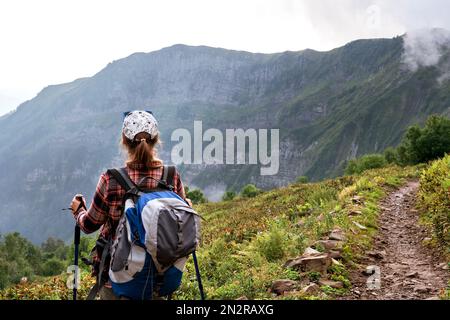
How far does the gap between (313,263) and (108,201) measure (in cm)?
464

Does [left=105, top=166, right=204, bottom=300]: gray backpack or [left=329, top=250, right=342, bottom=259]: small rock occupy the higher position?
[left=105, top=166, right=204, bottom=300]: gray backpack

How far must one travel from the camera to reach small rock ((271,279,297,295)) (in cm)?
761

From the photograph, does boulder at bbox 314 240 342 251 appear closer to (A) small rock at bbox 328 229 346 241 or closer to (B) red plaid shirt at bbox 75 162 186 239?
(A) small rock at bbox 328 229 346 241

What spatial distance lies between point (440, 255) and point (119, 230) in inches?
282

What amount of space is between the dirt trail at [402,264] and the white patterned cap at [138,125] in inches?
175

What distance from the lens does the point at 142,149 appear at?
16.2 feet

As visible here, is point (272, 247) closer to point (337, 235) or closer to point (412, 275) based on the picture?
point (337, 235)

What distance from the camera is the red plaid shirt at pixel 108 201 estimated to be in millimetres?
4922

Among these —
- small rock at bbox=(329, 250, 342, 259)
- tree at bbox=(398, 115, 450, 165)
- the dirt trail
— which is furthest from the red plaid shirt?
tree at bbox=(398, 115, 450, 165)

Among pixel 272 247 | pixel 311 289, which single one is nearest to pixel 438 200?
pixel 272 247

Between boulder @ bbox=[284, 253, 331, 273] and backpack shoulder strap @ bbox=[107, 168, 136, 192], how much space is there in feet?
14.9

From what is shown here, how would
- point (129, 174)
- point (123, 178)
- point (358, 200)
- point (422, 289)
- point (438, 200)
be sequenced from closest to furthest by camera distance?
point (123, 178)
point (129, 174)
point (422, 289)
point (438, 200)
point (358, 200)
